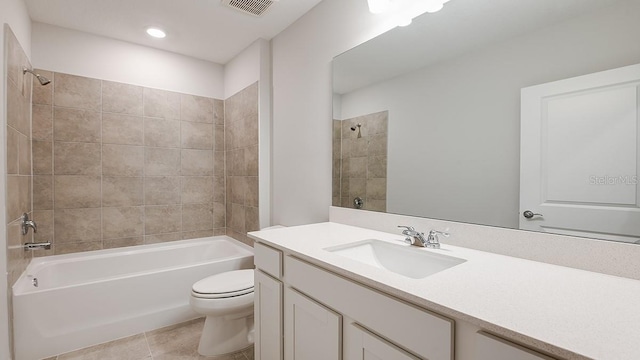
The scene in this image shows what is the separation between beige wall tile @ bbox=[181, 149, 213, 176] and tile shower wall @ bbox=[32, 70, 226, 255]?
1 centimetres

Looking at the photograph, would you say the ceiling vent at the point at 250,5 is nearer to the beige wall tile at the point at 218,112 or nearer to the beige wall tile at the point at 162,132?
the beige wall tile at the point at 218,112

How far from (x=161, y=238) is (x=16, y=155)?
4.41 ft

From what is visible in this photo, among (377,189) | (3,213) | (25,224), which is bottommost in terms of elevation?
(25,224)

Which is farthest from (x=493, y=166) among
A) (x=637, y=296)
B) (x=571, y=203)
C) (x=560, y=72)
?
(x=637, y=296)

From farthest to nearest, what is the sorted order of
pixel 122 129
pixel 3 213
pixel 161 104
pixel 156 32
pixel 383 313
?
pixel 161 104 → pixel 122 129 → pixel 156 32 → pixel 3 213 → pixel 383 313

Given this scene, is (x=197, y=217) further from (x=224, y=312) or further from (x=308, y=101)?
(x=308, y=101)

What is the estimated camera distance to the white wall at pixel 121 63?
7.87 feet

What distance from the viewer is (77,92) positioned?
2.52 meters

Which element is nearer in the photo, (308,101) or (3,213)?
(3,213)

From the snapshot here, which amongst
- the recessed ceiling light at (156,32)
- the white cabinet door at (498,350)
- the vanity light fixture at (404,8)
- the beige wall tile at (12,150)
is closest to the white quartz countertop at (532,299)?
the white cabinet door at (498,350)

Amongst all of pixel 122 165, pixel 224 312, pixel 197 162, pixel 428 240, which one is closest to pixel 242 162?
pixel 197 162

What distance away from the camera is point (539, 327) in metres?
0.60

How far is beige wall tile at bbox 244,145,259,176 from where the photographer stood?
2695 millimetres

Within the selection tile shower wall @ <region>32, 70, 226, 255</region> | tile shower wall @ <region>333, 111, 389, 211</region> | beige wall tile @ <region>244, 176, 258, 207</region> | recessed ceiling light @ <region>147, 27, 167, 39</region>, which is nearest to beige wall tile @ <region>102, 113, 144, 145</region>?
tile shower wall @ <region>32, 70, 226, 255</region>
